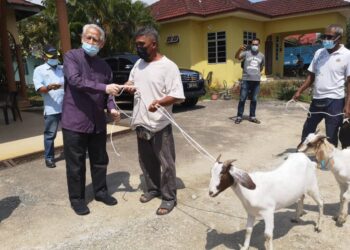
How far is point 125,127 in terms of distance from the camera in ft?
25.0

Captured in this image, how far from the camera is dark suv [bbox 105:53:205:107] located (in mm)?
10508

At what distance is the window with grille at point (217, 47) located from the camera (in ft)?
55.1

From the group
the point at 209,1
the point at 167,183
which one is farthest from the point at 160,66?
the point at 209,1

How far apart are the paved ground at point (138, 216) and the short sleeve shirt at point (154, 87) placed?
1.03 m

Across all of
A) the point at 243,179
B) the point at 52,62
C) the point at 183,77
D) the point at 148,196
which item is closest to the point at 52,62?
the point at 52,62

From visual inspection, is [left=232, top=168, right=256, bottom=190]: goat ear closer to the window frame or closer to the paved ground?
the paved ground

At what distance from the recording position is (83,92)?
371 cm

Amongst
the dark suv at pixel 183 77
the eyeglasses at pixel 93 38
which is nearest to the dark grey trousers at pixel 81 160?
the eyeglasses at pixel 93 38

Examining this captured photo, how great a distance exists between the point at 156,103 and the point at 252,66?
535cm

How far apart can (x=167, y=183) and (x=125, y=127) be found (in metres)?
3.78

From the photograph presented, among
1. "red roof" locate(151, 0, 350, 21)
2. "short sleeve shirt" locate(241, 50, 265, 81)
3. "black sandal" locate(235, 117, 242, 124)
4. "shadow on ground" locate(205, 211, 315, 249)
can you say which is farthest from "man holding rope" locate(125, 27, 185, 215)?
"red roof" locate(151, 0, 350, 21)

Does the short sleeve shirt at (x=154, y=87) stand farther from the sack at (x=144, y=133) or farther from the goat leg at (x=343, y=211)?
the goat leg at (x=343, y=211)

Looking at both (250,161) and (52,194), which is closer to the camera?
(52,194)

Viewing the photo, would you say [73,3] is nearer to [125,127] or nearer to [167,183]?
[125,127]
